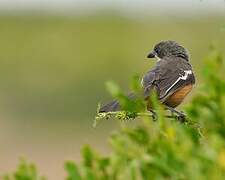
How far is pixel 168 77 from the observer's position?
782 centimetres

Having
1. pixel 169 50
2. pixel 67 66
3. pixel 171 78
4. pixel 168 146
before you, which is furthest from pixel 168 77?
pixel 67 66

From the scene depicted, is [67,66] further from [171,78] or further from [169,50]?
Answer: [171,78]

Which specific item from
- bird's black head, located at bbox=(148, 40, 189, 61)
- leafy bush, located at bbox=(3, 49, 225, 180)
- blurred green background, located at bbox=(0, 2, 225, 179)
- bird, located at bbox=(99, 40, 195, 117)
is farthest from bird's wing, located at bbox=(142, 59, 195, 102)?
blurred green background, located at bbox=(0, 2, 225, 179)

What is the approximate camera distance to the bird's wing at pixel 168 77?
7.45 meters

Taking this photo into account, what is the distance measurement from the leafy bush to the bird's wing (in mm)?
4236

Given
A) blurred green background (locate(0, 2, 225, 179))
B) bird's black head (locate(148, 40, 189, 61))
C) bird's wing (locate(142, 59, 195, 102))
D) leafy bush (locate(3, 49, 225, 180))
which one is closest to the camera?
leafy bush (locate(3, 49, 225, 180))

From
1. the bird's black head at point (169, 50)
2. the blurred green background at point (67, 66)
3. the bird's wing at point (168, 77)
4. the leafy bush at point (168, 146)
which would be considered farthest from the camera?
the blurred green background at point (67, 66)

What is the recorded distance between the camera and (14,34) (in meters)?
26.3

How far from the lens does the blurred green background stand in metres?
19.8

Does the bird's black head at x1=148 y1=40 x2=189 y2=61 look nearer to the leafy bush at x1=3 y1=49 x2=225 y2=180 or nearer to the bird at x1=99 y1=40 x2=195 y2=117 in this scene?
the bird at x1=99 y1=40 x2=195 y2=117

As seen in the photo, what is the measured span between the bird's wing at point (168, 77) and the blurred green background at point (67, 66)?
9.48 meters

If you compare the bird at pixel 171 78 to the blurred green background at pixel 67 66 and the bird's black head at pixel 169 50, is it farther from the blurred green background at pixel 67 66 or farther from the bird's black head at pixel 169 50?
the blurred green background at pixel 67 66

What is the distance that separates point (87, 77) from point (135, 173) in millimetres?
20873

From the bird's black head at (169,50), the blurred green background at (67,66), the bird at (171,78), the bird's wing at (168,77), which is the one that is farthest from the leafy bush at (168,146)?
the blurred green background at (67,66)
